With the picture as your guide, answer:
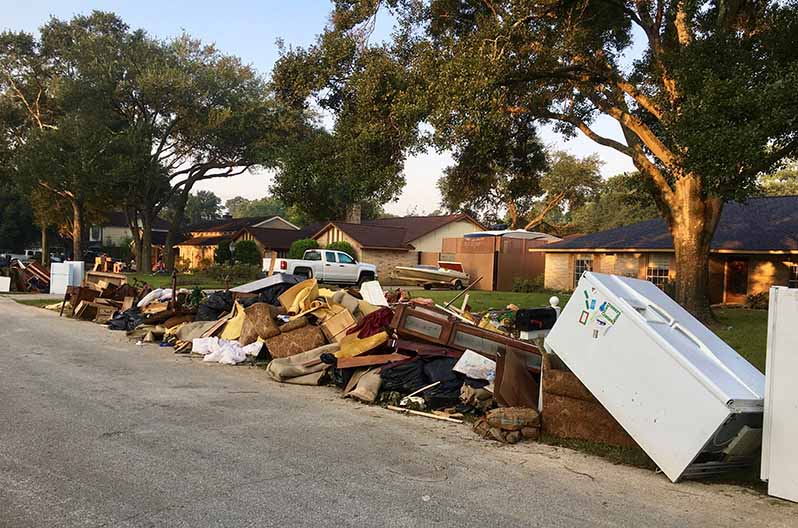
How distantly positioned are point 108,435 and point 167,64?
34091mm

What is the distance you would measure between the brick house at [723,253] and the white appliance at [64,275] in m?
20.1

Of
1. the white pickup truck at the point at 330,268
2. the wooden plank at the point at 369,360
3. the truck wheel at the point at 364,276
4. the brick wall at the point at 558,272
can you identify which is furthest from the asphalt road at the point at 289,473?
the brick wall at the point at 558,272

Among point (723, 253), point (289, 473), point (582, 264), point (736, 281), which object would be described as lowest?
point (289, 473)

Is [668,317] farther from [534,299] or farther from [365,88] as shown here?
[534,299]

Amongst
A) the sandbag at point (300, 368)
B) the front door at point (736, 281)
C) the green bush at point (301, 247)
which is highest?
the green bush at point (301, 247)

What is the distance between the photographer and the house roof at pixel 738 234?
23703mm

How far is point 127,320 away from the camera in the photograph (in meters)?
14.4

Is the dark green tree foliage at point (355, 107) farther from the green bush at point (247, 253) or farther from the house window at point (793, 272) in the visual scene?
the green bush at point (247, 253)

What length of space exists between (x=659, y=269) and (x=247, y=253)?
2647 cm

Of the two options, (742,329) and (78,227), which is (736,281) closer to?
(742,329)

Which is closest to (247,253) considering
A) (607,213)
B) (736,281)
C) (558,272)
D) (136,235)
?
(136,235)

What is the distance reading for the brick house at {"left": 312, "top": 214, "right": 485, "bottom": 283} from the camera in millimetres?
39062

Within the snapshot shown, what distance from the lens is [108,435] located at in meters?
5.94

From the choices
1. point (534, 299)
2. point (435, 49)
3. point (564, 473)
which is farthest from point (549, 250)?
point (564, 473)
